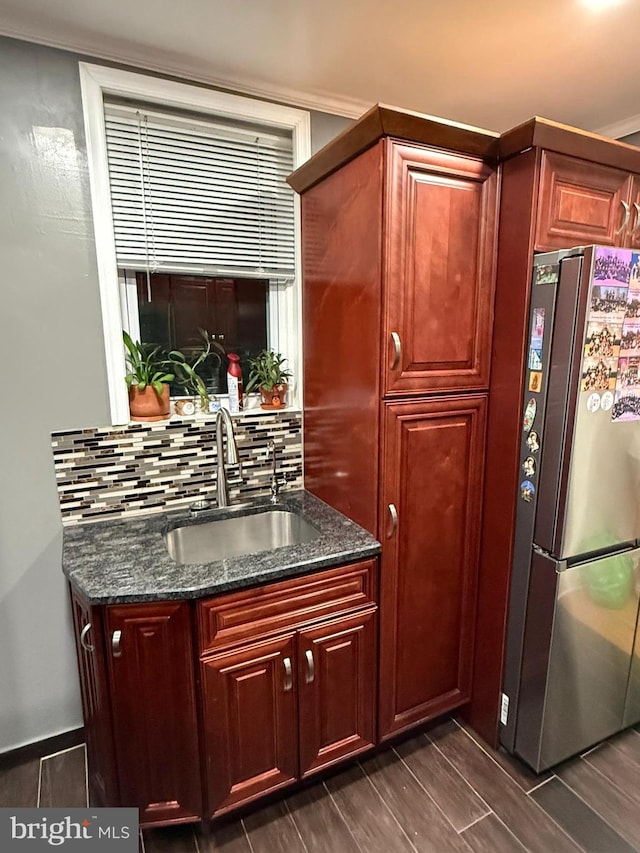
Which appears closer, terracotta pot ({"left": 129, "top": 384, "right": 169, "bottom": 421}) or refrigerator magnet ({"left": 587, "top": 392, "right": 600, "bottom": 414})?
refrigerator magnet ({"left": 587, "top": 392, "right": 600, "bottom": 414})

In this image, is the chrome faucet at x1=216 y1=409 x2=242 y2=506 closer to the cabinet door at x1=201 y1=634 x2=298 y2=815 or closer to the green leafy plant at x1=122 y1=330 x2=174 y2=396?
the green leafy plant at x1=122 y1=330 x2=174 y2=396

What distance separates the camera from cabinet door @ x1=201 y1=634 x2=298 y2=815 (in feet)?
4.64

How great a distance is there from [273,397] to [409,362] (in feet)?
2.26

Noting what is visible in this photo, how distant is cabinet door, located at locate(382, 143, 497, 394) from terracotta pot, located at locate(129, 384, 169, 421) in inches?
34.0

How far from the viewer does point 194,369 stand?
6.44 feet

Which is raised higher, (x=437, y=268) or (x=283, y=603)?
(x=437, y=268)

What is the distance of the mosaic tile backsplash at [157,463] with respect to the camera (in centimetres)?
174

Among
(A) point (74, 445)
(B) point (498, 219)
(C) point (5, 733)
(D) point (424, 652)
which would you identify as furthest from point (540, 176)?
(C) point (5, 733)

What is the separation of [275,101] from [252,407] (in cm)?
118

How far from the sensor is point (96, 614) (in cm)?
133

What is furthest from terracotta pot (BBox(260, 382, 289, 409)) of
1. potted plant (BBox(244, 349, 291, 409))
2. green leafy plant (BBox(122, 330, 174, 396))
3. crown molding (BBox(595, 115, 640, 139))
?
crown molding (BBox(595, 115, 640, 139))

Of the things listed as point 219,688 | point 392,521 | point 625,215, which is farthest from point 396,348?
point 219,688

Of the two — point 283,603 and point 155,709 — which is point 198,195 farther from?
point 155,709

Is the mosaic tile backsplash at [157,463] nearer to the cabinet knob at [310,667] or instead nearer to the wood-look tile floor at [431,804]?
the cabinet knob at [310,667]
